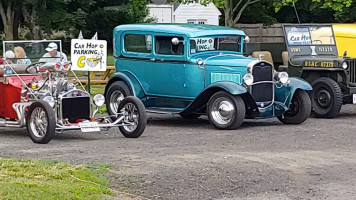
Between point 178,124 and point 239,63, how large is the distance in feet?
5.91

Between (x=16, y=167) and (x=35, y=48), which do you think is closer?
(x=16, y=167)

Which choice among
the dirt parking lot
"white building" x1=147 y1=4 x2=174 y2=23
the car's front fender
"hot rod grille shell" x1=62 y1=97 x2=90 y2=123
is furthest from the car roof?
"white building" x1=147 y1=4 x2=174 y2=23

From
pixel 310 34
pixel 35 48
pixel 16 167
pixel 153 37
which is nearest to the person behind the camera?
pixel 16 167

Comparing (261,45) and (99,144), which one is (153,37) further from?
(261,45)

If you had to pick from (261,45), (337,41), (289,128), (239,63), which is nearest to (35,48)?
(239,63)

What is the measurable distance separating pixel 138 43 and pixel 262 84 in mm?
2676

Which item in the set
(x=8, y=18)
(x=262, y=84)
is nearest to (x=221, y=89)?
(x=262, y=84)

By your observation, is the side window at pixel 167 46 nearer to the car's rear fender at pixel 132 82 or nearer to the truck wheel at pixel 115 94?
the car's rear fender at pixel 132 82

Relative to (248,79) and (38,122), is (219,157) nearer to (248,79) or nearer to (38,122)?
(38,122)

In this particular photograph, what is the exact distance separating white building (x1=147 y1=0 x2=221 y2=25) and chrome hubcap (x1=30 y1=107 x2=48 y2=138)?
2982cm

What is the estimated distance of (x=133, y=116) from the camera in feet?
41.9

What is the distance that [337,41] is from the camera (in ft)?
60.9

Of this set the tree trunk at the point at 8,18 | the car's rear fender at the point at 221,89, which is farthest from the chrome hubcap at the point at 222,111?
the tree trunk at the point at 8,18

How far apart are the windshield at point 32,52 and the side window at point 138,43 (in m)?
1.94
